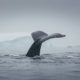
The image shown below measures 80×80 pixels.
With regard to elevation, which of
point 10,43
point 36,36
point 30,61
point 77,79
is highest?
point 10,43

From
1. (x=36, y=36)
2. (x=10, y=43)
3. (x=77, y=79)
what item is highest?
(x=10, y=43)

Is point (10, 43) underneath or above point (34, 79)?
above

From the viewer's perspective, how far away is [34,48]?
12.6m

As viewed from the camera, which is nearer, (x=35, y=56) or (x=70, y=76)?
(x=70, y=76)

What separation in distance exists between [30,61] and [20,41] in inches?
2919

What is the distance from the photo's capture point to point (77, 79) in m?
7.49

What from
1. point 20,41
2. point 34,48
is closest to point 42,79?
point 34,48

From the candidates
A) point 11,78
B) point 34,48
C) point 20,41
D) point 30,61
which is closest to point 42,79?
point 11,78

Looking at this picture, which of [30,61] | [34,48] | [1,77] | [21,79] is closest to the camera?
[21,79]

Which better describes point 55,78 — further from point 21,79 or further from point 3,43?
point 3,43

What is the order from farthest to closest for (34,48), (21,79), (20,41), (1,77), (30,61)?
(20,41), (34,48), (30,61), (1,77), (21,79)

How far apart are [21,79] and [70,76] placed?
5.70 ft

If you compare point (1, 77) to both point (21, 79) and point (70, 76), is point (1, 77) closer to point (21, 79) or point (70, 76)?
point (21, 79)

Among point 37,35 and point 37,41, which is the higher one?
point 37,35
